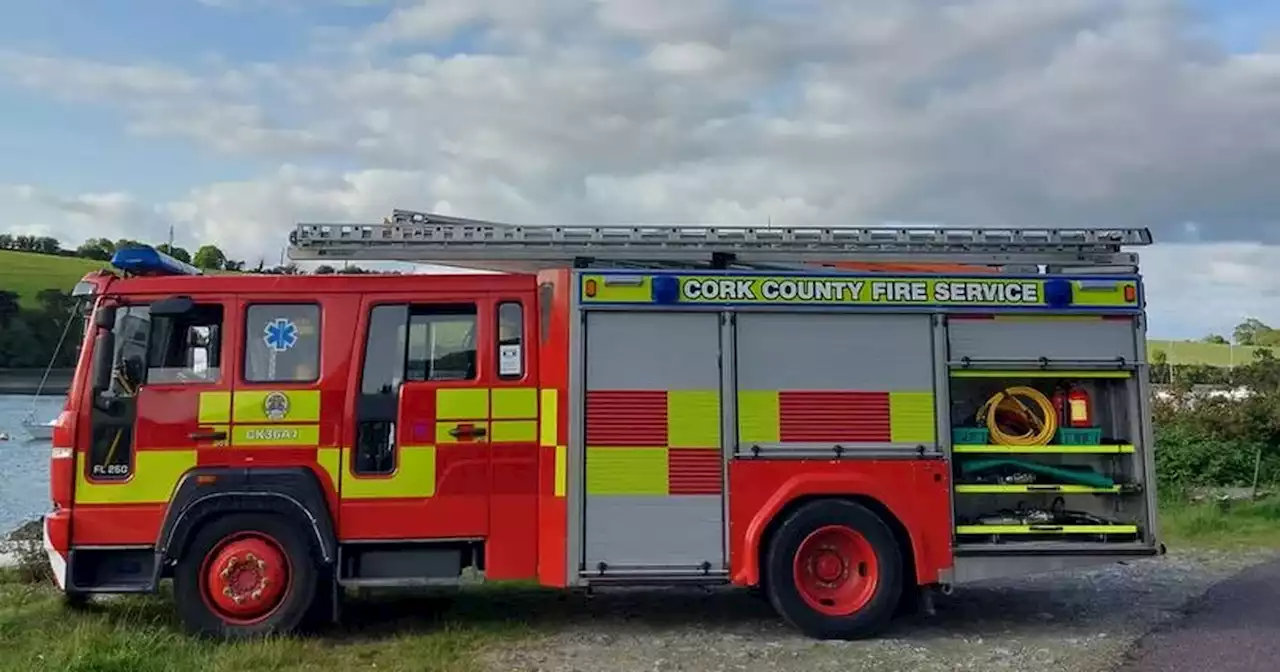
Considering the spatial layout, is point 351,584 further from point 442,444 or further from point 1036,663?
point 1036,663

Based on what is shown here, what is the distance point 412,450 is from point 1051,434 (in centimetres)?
460

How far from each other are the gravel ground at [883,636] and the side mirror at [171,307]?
10.5 ft

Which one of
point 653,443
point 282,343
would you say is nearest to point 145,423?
point 282,343

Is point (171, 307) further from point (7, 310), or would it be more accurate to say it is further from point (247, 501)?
point (7, 310)

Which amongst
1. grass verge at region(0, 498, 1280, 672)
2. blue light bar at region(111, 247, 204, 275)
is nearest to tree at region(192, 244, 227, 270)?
blue light bar at region(111, 247, 204, 275)

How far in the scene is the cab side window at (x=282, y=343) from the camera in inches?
291

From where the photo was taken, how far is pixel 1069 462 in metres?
7.74

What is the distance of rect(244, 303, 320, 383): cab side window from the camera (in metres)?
7.38

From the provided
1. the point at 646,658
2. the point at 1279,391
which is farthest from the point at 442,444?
the point at 1279,391

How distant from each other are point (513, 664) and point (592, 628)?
3.92ft

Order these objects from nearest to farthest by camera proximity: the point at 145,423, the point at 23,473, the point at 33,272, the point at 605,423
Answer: the point at 145,423, the point at 605,423, the point at 23,473, the point at 33,272

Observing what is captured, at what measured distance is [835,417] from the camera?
24.7ft

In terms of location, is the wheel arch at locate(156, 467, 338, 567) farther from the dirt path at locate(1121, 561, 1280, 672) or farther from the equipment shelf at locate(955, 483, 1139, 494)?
the dirt path at locate(1121, 561, 1280, 672)

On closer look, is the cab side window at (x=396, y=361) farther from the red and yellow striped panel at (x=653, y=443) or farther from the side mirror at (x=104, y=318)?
the side mirror at (x=104, y=318)
